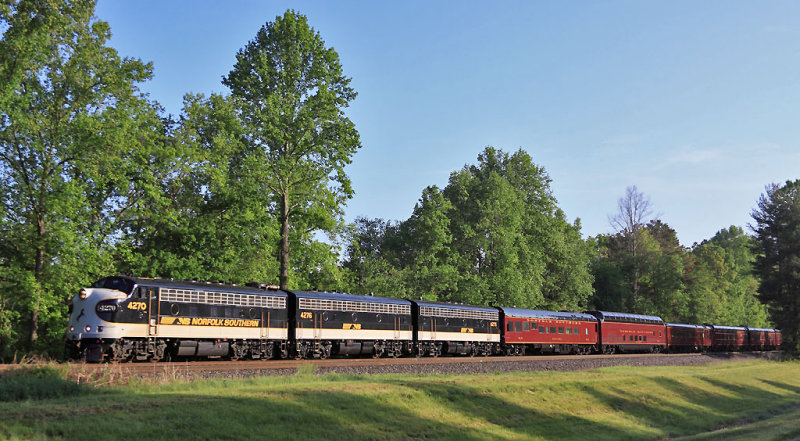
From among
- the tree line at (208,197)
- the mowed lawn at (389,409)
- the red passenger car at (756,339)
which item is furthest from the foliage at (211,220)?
the red passenger car at (756,339)

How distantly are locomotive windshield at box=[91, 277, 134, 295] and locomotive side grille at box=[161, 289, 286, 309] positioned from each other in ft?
4.87

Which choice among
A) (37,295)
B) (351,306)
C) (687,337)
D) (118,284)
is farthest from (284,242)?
(687,337)

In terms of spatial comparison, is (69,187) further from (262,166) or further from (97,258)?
(262,166)

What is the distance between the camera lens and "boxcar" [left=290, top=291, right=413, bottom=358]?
3331cm

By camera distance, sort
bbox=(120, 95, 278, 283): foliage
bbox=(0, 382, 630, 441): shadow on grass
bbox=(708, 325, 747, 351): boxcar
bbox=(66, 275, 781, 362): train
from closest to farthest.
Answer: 1. bbox=(0, 382, 630, 441): shadow on grass
2. bbox=(66, 275, 781, 362): train
3. bbox=(120, 95, 278, 283): foliage
4. bbox=(708, 325, 747, 351): boxcar

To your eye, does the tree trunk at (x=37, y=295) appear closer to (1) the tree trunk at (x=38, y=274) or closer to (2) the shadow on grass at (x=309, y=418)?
(1) the tree trunk at (x=38, y=274)

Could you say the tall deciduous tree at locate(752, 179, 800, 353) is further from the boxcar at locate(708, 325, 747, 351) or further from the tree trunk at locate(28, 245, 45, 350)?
the tree trunk at locate(28, 245, 45, 350)

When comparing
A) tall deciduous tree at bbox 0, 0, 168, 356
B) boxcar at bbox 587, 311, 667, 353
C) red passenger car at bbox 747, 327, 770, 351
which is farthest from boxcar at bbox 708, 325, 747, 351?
tall deciduous tree at bbox 0, 0, 168, 356

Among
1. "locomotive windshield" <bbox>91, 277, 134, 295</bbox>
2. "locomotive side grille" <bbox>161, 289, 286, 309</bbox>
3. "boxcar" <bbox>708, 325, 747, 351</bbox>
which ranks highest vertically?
"locomotive windshield" <bbox>91, 277, 134, 295</bbox>

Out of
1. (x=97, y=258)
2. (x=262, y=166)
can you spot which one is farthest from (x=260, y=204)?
(x=97, y=258)

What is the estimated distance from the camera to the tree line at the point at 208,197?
3297cm

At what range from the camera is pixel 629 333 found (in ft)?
198

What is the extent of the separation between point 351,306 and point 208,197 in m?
14.8

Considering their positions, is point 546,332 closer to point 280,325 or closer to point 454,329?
point 454,329
